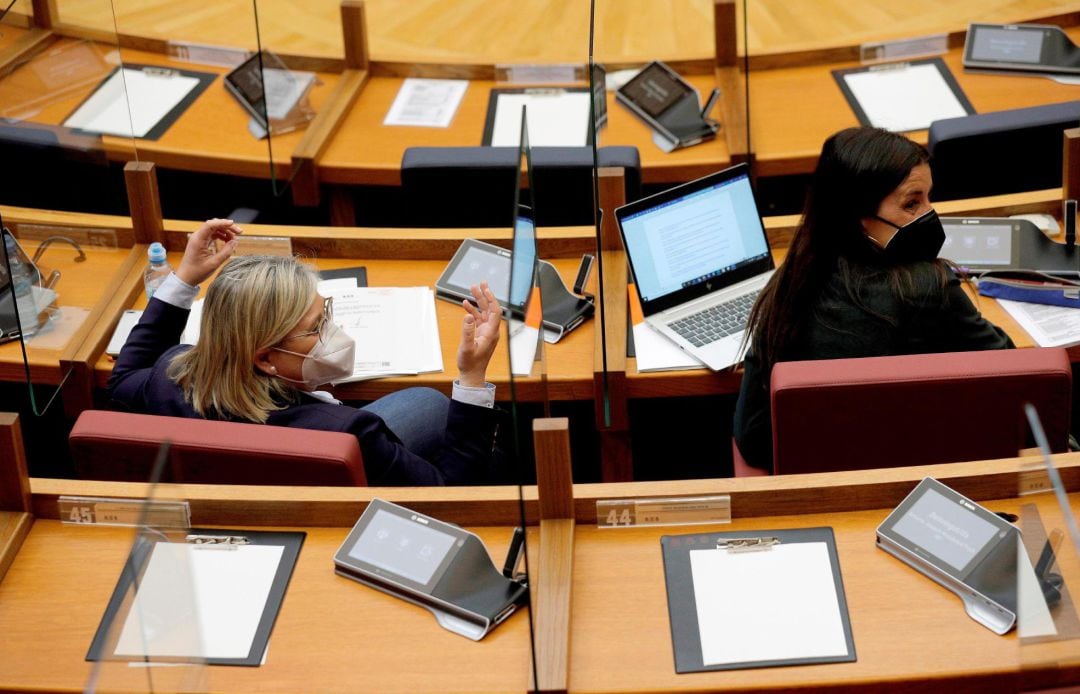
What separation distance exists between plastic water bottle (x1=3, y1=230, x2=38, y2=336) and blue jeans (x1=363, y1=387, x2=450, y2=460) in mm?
790

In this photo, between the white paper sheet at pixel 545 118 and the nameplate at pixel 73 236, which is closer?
the nameplate at pixel 73 236

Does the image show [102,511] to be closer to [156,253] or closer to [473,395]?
[473,395]

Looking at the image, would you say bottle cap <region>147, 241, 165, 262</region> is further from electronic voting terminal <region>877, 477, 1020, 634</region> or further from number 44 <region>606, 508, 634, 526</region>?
electronic voting terminal <region>877, 477, 1020, 634</region>

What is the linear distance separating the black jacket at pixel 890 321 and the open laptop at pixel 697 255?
328 mm

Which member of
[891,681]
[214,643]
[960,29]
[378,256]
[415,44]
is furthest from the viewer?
[415,44]

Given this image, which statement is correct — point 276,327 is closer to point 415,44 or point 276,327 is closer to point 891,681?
point 891,681

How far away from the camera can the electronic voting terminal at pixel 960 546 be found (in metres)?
1.93

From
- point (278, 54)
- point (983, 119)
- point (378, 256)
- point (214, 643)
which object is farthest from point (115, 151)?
point (983, 119)

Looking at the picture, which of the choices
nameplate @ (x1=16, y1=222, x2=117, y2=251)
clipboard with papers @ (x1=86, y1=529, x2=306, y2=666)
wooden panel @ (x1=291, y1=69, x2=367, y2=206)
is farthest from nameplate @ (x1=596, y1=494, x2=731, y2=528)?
wooden panel @ (x1=291, y1=69, x2=367, y2=206)

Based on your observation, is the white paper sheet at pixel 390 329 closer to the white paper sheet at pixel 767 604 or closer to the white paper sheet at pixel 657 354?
the white paper sheet at pixel 657 354

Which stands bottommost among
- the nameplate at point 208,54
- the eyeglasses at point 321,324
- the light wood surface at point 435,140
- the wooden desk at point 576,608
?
the wooden desk at point 576,608

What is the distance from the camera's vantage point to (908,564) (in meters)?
2.03

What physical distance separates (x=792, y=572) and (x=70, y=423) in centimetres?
162

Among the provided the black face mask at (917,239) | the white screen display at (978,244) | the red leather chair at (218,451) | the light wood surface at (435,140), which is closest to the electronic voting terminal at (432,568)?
the red leather chair at (218,451)
